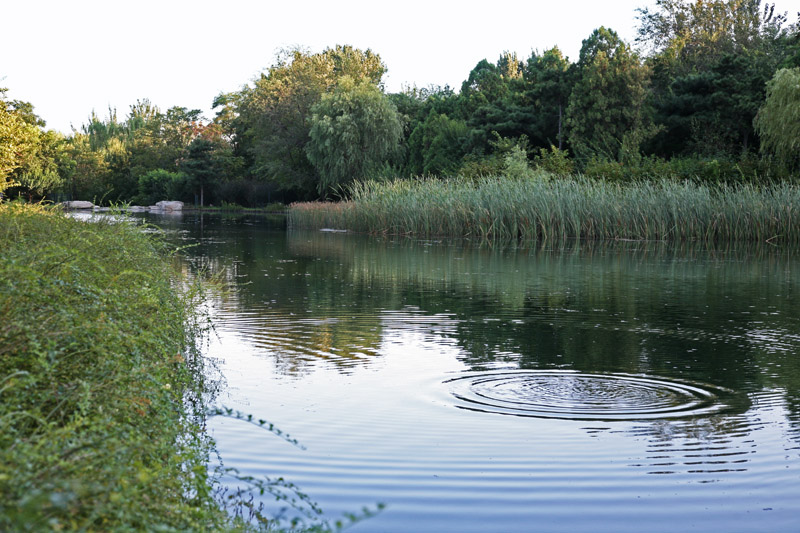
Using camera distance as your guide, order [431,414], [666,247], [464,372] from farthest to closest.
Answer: [666,247] → [464,372] → [431,414]

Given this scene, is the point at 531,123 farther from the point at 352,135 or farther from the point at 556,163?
the point at 352,135

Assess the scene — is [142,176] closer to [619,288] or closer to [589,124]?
[589,124]

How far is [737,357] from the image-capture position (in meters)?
8.12

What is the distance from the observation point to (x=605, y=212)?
86.7 ft

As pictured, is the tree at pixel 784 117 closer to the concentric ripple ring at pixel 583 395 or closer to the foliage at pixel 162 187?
the concentric ripple ring at pixel 583 395

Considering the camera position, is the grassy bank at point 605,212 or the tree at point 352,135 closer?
the grassy bank at point 605,212

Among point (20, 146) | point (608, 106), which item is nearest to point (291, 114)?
point (608, 106)

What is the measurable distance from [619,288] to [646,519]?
33.1 ft

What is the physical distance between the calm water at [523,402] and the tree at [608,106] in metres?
28.2

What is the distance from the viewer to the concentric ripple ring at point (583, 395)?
599cm

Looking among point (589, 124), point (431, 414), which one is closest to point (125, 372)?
point (431, 414)

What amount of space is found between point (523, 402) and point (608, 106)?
37524 millimetres

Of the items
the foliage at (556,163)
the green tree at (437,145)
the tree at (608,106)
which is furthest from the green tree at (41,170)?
the tree at (608,106)

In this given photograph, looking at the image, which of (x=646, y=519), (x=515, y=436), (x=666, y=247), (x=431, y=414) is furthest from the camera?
(x=666, y=247)
